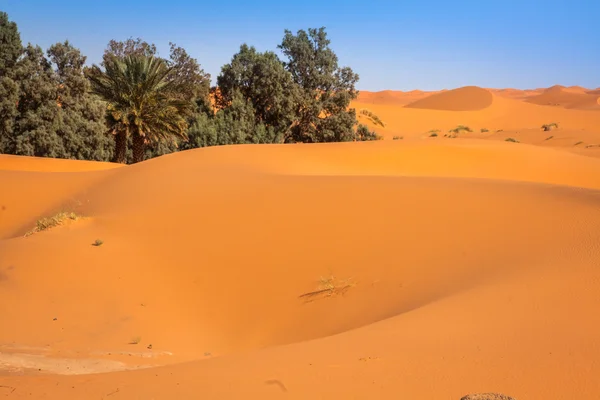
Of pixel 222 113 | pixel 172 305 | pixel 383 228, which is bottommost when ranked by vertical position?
pixel 172 305

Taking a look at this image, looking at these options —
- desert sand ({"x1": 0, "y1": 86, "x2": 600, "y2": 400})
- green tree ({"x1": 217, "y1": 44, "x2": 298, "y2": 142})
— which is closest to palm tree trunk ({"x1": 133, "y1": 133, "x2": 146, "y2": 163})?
green tree ({"x1": 217, "y1": 44, "x2": 298, "y2": 142})

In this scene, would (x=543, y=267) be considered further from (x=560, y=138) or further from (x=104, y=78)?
(x=560, y=138)

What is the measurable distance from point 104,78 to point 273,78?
26.5 ft

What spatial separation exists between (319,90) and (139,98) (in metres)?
9.94

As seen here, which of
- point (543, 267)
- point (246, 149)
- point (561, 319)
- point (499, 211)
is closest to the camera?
point (561, 319)

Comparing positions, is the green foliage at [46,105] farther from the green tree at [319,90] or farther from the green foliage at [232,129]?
the green tree at [319,90]

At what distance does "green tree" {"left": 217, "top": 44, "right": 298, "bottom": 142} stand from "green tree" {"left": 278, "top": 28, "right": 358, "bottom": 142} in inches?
29.1

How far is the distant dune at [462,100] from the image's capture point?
67.3 metres

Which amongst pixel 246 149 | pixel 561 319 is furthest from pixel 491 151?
pixel 561 319

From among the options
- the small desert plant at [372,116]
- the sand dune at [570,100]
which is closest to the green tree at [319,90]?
the small desert plant at [372,116]

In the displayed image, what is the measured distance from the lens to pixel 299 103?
2777 cm

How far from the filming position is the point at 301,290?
7.47m

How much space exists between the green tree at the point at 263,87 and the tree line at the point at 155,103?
0.05 meters

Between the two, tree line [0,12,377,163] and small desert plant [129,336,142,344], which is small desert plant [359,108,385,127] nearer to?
tree line [0,12,377,163]
